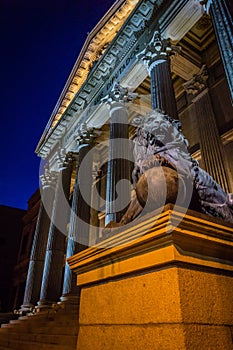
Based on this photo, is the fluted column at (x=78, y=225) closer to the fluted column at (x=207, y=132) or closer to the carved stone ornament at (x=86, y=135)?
the carved stone ornament at (x=86, y=135)

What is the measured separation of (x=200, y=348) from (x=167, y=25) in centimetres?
901

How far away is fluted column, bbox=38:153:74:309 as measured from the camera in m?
10.2

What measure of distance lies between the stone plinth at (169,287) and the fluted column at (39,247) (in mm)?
11231

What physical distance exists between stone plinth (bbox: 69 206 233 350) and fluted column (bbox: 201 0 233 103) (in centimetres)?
375

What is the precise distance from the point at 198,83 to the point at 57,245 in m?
9.51

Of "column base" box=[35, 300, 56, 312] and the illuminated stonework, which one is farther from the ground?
the illuminated stonework

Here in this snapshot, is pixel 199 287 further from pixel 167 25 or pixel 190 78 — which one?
pixel 190 78

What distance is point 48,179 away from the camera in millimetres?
15383

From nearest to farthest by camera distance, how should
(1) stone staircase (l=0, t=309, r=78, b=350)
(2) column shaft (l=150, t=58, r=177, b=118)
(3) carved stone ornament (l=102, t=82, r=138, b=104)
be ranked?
(1) stone staircase (l=0, t=309, r=78, b=350)
(2) column shaft (l=150, t=58, r=177, b=118)
(3) carved stone ornament (l=102, t=82, r=138, b=104)

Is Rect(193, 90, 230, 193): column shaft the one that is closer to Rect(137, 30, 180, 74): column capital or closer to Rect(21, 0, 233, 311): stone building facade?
Rect(21, 0, 233, 311): stone building facade

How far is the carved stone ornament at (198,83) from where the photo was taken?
9.12 metres

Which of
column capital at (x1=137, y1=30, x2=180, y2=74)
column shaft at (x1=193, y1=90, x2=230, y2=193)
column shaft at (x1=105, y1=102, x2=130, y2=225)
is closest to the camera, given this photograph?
column shaft at (x1=193, y1=90, x2=230, y2=193)

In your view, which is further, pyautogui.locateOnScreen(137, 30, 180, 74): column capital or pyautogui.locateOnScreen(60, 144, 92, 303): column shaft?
pyautogui.locateOnScreen(60, 144, 92, 303): column shaft

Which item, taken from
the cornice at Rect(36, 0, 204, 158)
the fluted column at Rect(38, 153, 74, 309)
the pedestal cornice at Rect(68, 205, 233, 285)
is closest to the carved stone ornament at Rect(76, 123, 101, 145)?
the cornice at Rect(36, 0, 204, 158)
